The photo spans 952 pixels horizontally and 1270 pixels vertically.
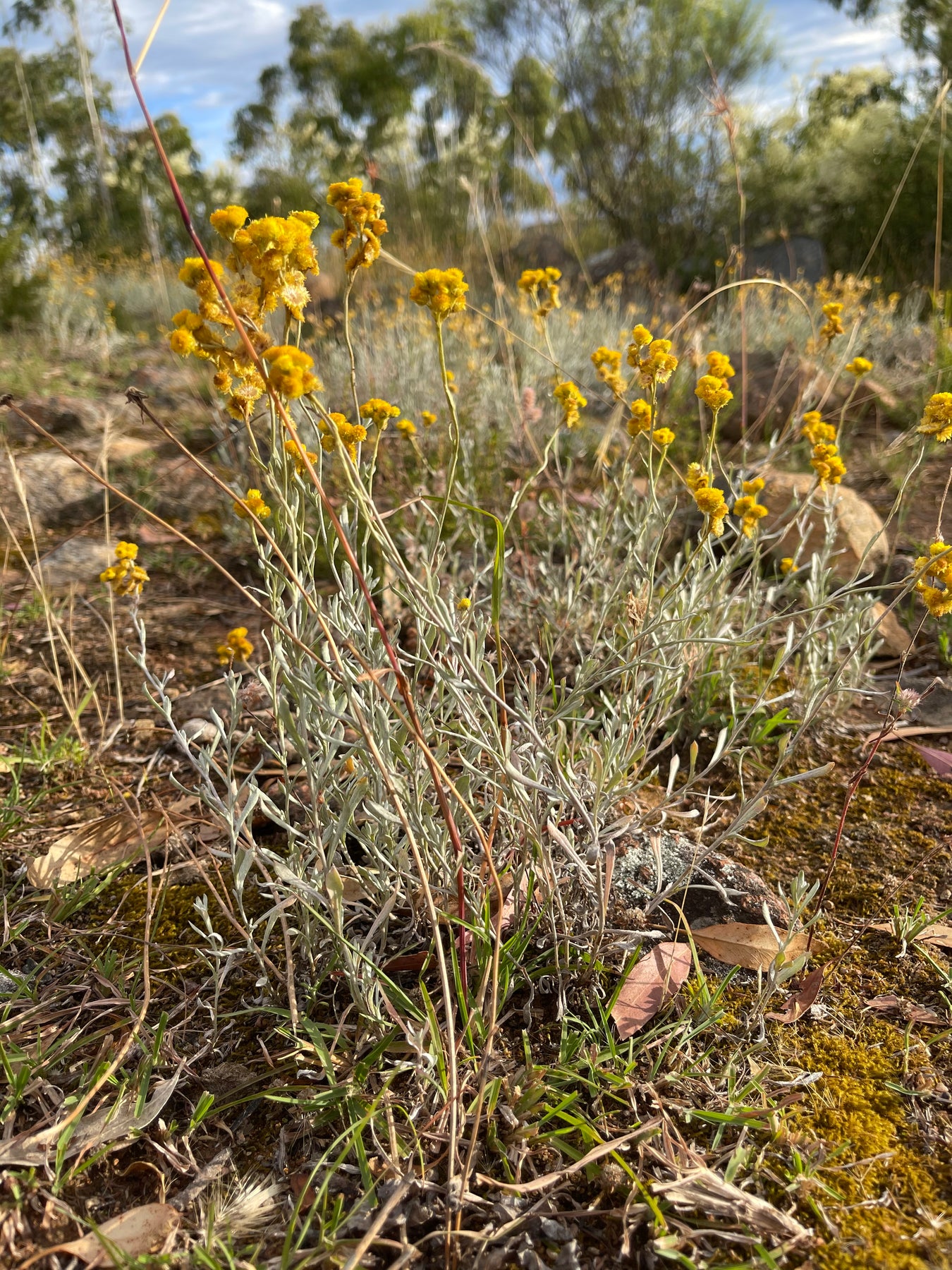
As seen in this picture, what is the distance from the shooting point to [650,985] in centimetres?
119

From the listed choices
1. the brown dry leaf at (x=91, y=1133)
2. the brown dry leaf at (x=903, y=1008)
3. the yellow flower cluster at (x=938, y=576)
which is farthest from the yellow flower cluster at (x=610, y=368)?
the brown dry leaf at (x=91, y=1133)

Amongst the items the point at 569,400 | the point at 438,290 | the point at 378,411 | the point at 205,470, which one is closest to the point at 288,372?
the point at 205,470

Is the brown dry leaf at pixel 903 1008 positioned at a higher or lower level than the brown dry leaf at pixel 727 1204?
lower

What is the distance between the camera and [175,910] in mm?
1425

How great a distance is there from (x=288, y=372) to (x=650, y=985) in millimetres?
987

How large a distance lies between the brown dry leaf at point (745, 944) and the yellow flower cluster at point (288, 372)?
102cm

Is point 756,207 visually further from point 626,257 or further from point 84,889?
point 84,889

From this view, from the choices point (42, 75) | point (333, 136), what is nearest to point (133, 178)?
point (42, 75)

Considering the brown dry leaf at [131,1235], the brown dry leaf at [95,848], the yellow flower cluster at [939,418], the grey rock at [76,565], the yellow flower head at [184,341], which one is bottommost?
the brown dry leaf at [131,1235]

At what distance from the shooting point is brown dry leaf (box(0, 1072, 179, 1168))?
3.28ft

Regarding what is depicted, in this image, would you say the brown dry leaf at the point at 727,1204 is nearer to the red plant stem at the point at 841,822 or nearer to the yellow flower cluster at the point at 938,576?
the red plant stem at the point at 841,822

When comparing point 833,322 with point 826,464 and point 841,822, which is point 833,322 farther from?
point 841,822

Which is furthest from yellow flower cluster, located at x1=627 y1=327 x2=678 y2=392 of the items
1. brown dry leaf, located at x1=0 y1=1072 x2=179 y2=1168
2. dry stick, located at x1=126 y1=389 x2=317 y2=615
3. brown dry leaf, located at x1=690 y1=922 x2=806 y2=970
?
brown dry leaf, located at x1=0 y1=1072 x2=179 y2=1168

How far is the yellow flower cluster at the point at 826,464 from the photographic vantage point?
1.56m
